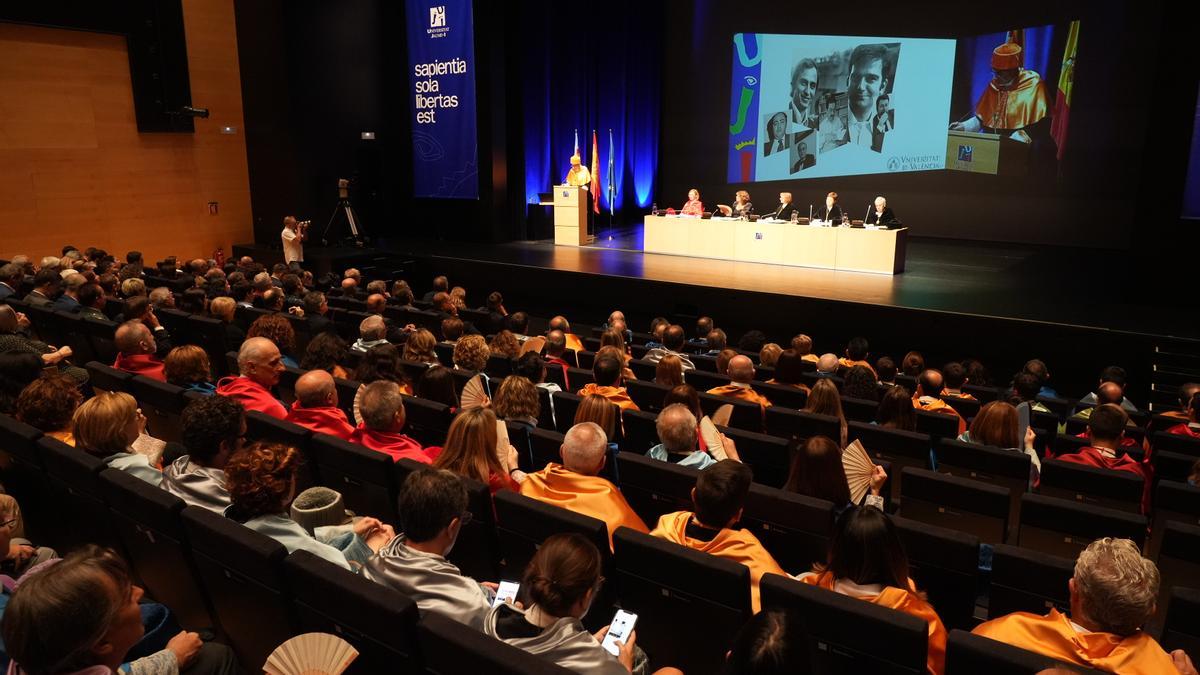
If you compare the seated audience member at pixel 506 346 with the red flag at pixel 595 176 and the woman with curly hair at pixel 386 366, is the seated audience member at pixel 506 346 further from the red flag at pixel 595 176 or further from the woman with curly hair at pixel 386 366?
the red flag at pixel 595 176

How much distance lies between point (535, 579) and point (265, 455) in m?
1.06

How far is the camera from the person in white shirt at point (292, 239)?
11711 millimetres

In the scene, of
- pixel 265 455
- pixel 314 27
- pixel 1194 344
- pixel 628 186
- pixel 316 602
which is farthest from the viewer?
pixel 628 186

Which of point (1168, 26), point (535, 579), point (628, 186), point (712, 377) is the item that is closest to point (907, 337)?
point (712, 377)

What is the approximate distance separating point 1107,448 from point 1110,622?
2.71 metres

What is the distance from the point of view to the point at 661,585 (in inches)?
98.8

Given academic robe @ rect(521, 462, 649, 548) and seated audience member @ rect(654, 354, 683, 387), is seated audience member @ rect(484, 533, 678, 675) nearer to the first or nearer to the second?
academic robe @ rect(521, 462, 649, 548)

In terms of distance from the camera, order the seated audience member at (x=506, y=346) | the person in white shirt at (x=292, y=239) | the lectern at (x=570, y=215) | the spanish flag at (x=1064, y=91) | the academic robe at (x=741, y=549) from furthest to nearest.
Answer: the lectern at (x=570, y=215) → the spanish flag at (x=1064, y=91) → the person in white shirt at (x=292, y=239) → the seated audience member at (x=506, y=346) → the academic robe at (x=741, y=549)

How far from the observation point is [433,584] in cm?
225

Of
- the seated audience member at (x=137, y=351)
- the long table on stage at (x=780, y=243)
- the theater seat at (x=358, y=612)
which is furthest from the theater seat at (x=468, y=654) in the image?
the long table on stage at (x=780, y=243)

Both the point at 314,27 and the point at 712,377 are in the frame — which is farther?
the point at 314,27

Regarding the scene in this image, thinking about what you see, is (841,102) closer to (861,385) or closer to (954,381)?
(954,381)

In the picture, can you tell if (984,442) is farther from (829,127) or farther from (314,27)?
(314,27)

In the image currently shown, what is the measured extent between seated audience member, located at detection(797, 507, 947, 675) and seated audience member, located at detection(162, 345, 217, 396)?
3.56m
